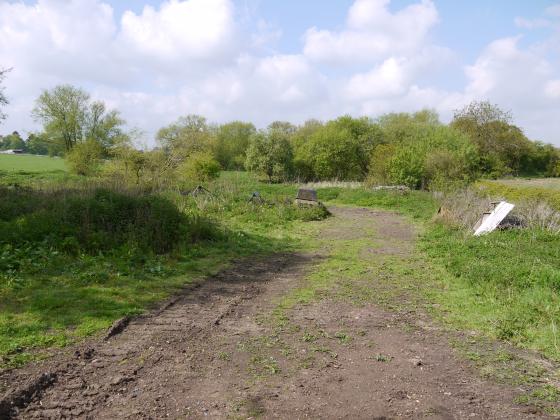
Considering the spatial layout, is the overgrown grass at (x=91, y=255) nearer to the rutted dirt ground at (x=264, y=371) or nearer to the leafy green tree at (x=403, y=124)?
the rutted dirt ground at (x=264, y=371)

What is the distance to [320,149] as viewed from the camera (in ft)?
123

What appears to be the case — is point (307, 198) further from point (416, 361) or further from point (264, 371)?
point (264, 371)

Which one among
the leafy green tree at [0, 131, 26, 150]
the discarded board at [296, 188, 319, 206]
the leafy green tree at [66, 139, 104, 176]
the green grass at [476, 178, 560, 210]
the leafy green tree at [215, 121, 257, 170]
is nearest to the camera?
the green grass at [476, 178, 560, 210]

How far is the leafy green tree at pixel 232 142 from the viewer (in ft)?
168

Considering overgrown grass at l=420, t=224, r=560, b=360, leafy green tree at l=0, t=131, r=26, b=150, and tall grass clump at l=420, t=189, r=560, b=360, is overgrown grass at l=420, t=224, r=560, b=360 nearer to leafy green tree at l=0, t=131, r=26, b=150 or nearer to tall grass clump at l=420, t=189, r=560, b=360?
tall grass clump at l=420, t=189, r=560, b=360

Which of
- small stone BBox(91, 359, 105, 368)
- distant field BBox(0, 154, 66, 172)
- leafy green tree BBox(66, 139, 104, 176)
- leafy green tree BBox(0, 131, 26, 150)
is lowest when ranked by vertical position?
small stone BBox(91, 359, 105, 368)

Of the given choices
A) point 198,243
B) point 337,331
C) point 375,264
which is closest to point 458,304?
point 337,331

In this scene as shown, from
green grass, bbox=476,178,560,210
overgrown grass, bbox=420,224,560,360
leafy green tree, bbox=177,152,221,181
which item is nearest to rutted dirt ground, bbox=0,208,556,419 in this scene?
overgrown grass, bbox=420,224,560,360

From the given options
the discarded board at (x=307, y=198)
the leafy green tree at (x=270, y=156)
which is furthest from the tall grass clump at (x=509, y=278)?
the leafy green tree at (x=270, y=156)

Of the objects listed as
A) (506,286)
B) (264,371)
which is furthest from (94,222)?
(506,286)

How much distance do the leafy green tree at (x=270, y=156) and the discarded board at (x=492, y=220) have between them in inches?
936

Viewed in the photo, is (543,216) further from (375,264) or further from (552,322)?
(552,322)

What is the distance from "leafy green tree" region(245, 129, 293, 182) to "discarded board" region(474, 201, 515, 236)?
2378 cm

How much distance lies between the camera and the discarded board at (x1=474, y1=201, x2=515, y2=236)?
12.2 meters
